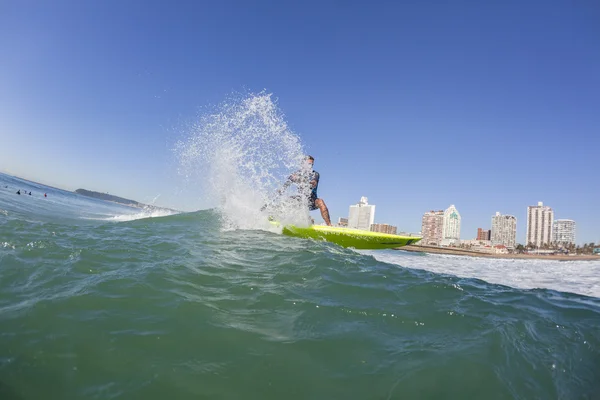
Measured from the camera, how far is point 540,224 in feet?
421

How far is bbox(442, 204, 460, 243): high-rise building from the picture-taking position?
146 metres

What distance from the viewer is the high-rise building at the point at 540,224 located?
4998 inches

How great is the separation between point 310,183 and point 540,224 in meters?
157

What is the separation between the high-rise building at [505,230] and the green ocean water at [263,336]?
172 m

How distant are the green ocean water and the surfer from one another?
20.3 ft

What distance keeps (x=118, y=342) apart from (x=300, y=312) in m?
1.56

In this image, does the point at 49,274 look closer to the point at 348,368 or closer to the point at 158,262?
the point at 158,262

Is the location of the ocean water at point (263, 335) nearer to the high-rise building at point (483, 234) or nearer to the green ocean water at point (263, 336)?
the green ocean water at point (263, 336)

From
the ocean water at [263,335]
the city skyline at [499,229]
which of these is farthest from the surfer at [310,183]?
the city skyline at [499,229]

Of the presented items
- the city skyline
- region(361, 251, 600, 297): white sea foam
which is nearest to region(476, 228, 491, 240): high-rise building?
the city skyline

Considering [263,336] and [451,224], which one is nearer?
[263,336]

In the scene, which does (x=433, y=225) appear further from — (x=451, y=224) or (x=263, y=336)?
(x=263, y=336)

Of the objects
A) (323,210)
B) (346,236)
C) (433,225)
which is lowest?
(346,236)

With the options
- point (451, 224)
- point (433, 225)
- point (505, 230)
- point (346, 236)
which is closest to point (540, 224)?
point (505, 230)
